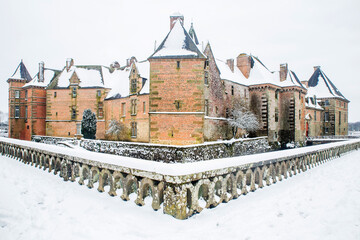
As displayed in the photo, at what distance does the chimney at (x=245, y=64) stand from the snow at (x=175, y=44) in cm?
1630

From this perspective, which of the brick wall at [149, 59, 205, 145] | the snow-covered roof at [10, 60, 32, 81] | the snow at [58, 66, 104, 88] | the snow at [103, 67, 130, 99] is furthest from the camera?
the snow-covered roof at [10, 60, 32, 81]

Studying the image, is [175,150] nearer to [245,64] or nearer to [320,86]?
[245,64]

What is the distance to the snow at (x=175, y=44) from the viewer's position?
80.5ft

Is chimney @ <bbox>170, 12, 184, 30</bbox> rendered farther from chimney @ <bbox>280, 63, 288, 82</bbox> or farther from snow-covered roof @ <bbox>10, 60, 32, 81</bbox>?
snow-covered roof @ <bbox>10, 60, 32, 81</bbox>

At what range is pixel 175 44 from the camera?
25219 millimetres

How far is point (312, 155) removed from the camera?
1711cm

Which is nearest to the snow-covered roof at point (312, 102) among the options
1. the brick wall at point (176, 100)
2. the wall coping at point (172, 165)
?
the brick wall at point (176, 100)

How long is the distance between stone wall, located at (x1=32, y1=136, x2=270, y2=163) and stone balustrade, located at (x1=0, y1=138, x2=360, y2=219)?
295 inches

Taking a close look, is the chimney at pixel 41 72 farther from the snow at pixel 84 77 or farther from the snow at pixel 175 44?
the snow at pixel 175 44

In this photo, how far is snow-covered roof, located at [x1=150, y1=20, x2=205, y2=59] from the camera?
2442 cm

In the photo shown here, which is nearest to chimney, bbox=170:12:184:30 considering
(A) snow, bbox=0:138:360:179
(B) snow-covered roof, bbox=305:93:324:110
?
(A) snow, bbox=0:138:360:179

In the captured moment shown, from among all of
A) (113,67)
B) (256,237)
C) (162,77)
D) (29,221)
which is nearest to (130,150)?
(162,77)

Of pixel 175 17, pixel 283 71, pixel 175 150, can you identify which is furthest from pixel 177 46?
pixel 283 71

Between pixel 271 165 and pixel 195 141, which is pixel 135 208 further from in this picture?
pixel 195 141
